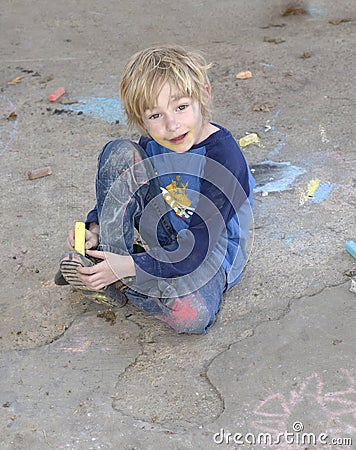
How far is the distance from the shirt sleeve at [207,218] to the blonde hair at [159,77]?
0.21 metres

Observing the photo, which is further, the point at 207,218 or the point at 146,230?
the point at 146,230

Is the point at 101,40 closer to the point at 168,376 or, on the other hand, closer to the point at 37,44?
the point at 37,44

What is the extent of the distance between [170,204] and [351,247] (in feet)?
2.57

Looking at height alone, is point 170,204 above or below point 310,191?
above

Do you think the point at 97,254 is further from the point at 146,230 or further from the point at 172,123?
the point at 172,123

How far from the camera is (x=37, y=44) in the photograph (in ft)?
17.6

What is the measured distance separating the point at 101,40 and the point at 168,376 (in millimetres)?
3752

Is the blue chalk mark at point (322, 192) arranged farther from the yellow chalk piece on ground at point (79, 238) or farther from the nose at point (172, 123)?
the yellow chalk piece on ground at point (79, 238)

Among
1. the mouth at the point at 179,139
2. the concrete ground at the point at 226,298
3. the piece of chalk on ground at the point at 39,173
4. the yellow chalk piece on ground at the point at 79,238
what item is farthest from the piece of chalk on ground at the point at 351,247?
the piece of chalk on ground at the point at 39,173

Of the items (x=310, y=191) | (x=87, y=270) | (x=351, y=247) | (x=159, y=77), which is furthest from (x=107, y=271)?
(x=310, y=191)

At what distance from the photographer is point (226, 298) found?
2611mm

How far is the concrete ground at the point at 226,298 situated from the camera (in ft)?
6.84

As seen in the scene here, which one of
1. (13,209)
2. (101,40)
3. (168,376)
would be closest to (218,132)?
(168,376)

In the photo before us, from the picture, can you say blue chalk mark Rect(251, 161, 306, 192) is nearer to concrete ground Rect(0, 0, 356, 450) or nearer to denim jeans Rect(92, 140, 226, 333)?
concrete ground Rect(0, 0, 356, 450)
